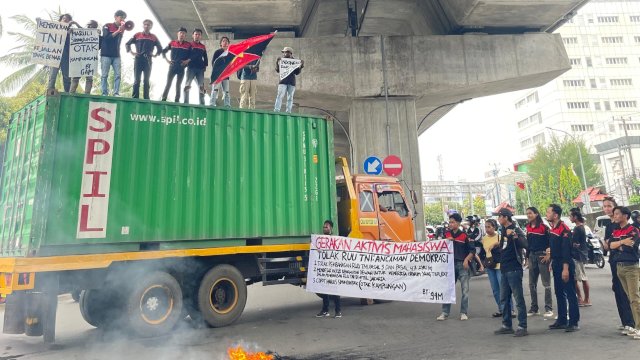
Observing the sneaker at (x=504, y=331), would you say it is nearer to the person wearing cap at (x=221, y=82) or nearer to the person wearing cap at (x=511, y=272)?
the person wearing cap at (x=511, y=272)

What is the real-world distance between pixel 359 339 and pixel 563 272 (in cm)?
314

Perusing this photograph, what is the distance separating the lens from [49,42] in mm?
7113

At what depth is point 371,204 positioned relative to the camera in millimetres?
8836

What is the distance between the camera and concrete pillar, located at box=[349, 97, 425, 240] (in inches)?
554

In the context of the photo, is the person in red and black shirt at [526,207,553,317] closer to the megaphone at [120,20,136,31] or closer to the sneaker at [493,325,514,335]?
the sneaker at [493,325,514,335]

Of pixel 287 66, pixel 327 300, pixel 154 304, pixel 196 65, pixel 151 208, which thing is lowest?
pixel 327 300

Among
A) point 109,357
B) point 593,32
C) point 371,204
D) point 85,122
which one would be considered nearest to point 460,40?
point 371,204

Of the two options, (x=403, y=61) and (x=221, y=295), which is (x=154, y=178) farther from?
(x=403, y=61)

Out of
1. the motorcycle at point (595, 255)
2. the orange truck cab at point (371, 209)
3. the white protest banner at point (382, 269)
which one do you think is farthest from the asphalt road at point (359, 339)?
the motorcycle at point (595, 255)

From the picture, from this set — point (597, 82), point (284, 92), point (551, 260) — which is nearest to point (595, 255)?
point (551, 260)

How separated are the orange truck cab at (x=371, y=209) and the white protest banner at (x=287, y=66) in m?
2.55

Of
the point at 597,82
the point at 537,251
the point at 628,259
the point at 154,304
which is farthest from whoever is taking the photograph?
the point at 597,82

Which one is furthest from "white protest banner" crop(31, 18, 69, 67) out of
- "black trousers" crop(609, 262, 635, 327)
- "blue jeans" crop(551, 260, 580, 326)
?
"black trousers" crop(609, 262, 635, 327)

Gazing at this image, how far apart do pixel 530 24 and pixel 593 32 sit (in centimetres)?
9310
